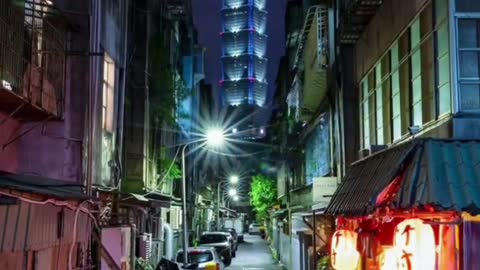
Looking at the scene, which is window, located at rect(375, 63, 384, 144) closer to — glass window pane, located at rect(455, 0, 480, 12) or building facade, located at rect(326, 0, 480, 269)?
building facade, located at rect(326, 0, 480, 269)

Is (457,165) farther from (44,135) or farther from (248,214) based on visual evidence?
(248,214)

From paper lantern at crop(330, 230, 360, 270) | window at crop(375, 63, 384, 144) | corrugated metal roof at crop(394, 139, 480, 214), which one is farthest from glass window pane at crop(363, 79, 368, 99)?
corrugated metal roof at crop(394, 139, 480, 214)

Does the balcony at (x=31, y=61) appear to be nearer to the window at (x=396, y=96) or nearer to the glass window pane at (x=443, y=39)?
the glass window pane at (x=443, y=39)

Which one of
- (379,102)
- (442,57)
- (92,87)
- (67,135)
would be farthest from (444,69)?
(67,135)

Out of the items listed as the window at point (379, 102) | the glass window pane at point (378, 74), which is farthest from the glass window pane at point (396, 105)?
the glass window pane at point (378, 74)

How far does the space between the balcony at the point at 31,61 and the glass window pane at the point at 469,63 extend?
808 centimetres

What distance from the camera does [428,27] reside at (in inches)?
487

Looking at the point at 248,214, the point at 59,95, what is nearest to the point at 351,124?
the point at 59,95

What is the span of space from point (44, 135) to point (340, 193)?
7.78 m

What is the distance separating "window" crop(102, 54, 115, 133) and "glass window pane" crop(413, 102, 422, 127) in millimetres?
10026

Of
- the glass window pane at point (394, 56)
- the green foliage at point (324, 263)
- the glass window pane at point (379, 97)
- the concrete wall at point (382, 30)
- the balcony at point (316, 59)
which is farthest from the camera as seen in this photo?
the balcony at point (316, 59)

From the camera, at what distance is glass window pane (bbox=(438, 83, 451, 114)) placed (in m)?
11.1

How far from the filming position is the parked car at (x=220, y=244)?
143 feet

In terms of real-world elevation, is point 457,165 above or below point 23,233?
above
